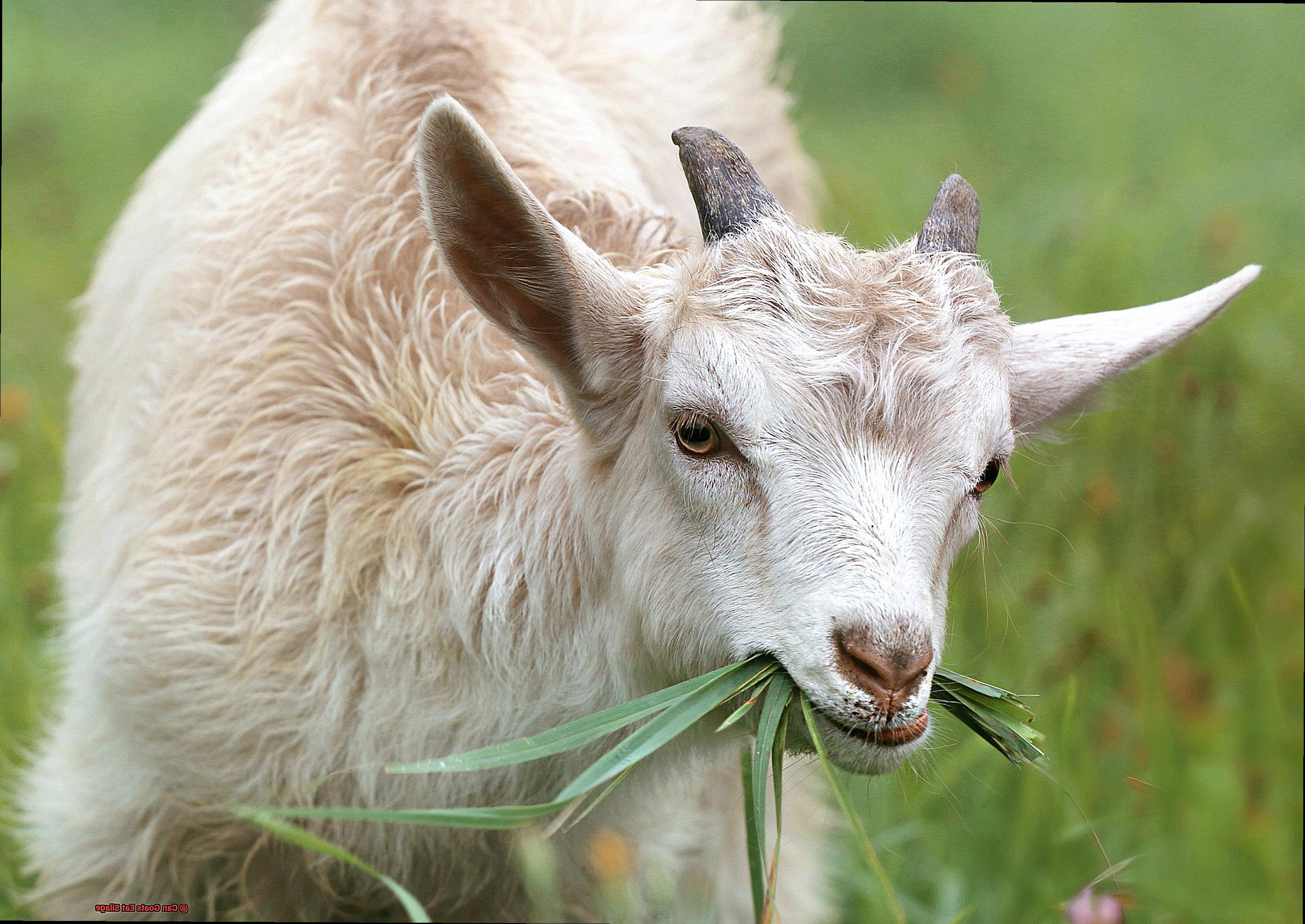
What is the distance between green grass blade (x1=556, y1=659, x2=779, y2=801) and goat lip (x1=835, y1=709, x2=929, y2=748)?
193 millimetres

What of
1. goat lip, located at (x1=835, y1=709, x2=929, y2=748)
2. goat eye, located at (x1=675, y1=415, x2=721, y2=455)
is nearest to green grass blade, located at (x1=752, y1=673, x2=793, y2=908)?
goat lip, located at (x1=835, y1=709, x2=929, y2=748)

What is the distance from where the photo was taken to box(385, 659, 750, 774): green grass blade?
2.60m

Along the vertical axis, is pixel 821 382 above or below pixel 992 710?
above

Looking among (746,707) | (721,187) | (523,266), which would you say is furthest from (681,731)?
(721,187)

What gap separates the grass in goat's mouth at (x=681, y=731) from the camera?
2490 millimetres

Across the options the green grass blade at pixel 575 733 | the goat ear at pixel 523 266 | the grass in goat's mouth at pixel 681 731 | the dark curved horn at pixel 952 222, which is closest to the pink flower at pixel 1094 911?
the grass in goat's mouth at pixel 681 731

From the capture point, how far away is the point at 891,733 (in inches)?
96.8

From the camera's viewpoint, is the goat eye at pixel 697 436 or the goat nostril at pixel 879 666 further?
the goat eye at pixel 697 436

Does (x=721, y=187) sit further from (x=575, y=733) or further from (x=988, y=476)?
(x=575, y=733)

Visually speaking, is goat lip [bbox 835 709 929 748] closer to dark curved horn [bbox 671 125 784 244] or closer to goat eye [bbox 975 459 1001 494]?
goat eye [bbox 975 459 1001 494]

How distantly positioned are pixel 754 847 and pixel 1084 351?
4.41ft

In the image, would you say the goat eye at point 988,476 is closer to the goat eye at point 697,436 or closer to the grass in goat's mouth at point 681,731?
the grass in goat's mouth at point 681,731

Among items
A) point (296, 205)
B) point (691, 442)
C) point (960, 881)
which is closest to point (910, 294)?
point (691, 442)

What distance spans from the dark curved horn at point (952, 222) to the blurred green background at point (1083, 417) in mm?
667
